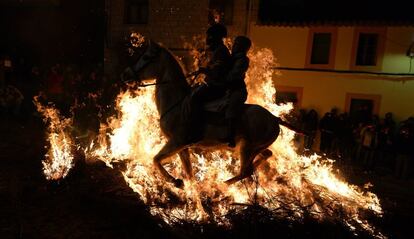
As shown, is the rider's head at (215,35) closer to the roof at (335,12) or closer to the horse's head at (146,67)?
the horse's head at (146,67)

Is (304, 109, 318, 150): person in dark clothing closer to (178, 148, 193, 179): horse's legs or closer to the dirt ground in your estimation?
the dirt ground

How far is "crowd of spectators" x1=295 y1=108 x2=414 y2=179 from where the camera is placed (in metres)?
11.6

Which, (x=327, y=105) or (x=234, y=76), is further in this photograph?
(x=327, y=105)

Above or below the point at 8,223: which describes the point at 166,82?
above

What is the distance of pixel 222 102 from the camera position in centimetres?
670

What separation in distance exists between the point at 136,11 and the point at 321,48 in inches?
354

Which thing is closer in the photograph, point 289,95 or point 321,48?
point 321,48

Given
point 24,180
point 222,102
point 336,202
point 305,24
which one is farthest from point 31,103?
point 336,202

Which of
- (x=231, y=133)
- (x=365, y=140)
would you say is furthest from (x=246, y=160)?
(x=365, y=140)

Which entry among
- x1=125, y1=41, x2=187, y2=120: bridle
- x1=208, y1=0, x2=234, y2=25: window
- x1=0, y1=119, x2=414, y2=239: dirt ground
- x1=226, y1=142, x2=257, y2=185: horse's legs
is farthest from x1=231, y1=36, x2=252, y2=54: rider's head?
x1=208, y1=0, x2=234, y2=25: window

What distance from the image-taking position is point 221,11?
17250mm

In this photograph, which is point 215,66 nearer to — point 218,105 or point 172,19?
point 218,105

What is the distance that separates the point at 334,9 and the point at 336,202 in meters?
11.1

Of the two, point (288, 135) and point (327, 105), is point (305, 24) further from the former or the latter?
point (288, 135)
